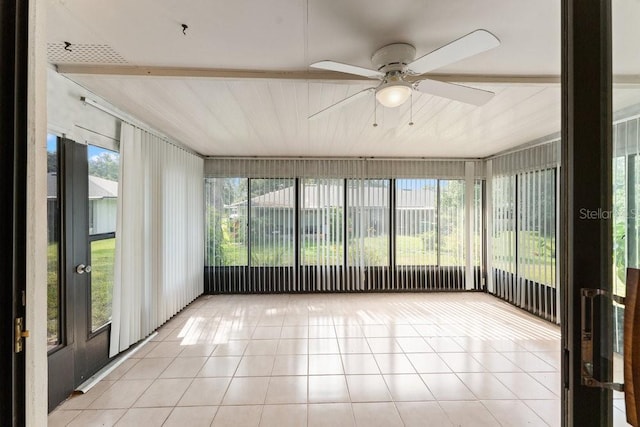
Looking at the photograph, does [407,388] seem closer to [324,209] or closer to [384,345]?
[384,345]

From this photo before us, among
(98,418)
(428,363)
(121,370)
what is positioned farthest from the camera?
(428,363)

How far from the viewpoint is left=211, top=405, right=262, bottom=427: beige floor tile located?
2068 mm

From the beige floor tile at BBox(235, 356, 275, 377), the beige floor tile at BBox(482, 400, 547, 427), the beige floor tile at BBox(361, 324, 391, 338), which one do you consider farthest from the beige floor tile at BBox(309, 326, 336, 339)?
the beige floor tile at BBox(482, 400, 547, 427)

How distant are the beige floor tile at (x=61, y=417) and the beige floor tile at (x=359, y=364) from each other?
2.13 metres

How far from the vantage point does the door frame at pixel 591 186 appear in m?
0.87

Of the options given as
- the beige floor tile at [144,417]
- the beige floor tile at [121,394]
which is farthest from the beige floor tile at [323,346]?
the beige floor tile at [121,394]

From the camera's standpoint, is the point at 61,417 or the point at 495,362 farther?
the point at 495,362

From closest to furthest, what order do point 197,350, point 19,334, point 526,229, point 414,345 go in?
point 19,334, point 197,350, point 414,345, point 526,229

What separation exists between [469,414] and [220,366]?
2.18 metres

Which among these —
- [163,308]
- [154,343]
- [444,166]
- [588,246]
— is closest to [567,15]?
[588,246]

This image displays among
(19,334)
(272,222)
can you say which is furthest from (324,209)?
(19,334)

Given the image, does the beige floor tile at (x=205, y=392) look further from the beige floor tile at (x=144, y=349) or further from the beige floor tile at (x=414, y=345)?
the beige floor tile at (x=414, y=345)

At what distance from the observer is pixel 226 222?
211 inches

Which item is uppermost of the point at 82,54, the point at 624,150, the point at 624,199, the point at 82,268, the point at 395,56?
the point at 82,54
